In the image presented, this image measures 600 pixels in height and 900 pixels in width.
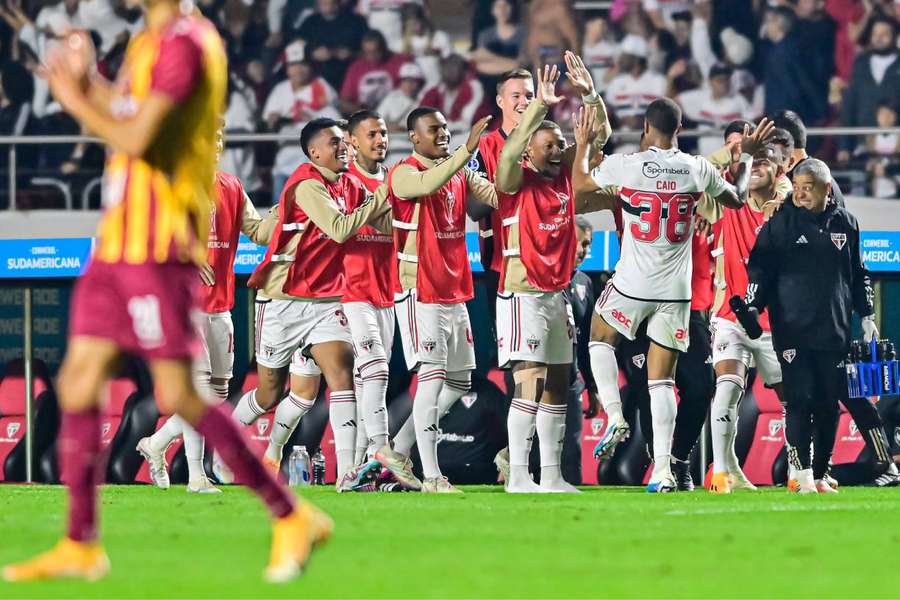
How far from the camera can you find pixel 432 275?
10.3 m

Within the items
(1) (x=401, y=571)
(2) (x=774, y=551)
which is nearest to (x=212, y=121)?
(1) (x=401, y=571)

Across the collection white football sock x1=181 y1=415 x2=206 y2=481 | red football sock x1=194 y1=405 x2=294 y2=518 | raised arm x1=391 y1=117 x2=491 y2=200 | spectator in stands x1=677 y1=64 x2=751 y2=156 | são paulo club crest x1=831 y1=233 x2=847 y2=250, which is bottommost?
white football sock x1=181 y1=415 x2=206 y2=481

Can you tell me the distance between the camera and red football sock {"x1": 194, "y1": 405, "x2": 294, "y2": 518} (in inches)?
213

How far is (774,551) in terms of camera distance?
6234mm

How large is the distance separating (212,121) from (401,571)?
4.85 feet

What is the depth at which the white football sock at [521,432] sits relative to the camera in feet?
33.4

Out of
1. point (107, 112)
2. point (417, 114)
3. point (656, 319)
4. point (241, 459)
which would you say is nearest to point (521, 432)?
point (656, 319)

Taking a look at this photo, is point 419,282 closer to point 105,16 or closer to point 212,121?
point 212,121

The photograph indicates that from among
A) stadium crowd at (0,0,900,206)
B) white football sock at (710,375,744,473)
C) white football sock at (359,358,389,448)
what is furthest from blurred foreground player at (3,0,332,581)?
stadium crowd at (0,0,900,206)

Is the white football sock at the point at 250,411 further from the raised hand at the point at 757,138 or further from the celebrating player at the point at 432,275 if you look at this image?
the raised hand at the point at 757,138

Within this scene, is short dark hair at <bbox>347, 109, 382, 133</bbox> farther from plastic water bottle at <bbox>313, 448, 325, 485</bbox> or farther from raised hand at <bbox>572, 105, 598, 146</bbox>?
plastic water bottle at <bbox>313, 448, 325, 485</bbox>

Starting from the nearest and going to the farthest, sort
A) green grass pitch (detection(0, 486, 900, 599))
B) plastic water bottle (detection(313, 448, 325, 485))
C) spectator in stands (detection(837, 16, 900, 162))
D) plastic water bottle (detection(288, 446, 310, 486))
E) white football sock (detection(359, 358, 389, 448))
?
green grass pitch (detection(0, 486, 900, 599))
white football sock (detection(359, 358, 389, 448))
plastic water bottle (detection(288, 446, 310, 486))
plastic water bottle (detection(313, 448, 325, 485))
spectator in stands (detection(837, 16, 900, 162))

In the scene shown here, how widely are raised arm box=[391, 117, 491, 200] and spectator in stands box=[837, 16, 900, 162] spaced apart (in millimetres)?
7293

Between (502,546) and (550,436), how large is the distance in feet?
12.5
